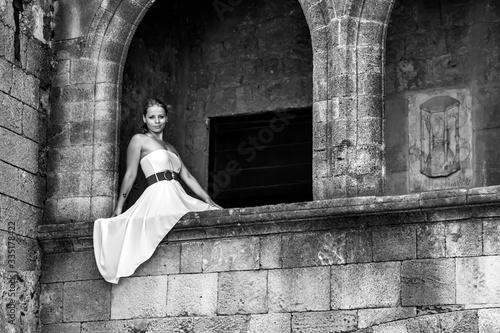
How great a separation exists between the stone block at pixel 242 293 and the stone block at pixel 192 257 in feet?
0.83

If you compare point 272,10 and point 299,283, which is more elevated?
point 272,10

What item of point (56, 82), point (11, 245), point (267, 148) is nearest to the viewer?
point (11, 245)

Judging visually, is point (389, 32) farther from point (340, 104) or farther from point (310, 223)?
point (310, 223)

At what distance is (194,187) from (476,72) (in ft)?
8.42

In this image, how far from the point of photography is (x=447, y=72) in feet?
38.2

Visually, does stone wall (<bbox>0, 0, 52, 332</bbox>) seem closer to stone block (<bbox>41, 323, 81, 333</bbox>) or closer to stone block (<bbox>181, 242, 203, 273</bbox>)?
stone block (<bbox>41, 323, 81, 333</bbox>)

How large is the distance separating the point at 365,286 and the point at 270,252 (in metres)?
0.82

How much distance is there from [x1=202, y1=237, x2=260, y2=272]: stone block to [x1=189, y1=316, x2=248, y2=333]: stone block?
1.26 feet

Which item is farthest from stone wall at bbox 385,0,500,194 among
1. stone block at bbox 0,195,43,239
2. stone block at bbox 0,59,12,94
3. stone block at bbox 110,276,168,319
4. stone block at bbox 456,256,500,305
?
stone block at bbox 0,59,12,94

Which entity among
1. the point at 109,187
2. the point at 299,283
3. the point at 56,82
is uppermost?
the point at 56,82

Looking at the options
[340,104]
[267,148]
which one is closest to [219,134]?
[267,148]

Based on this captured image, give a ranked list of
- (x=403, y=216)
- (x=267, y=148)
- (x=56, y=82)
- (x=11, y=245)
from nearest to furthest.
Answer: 1. (x=403, y=216)
2. (x=11, y=245)
3. (x=56, y=82)
4. (x=267, y=148)

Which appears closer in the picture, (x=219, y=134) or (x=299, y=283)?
(x=299, y=283)

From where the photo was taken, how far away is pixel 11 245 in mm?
10750
